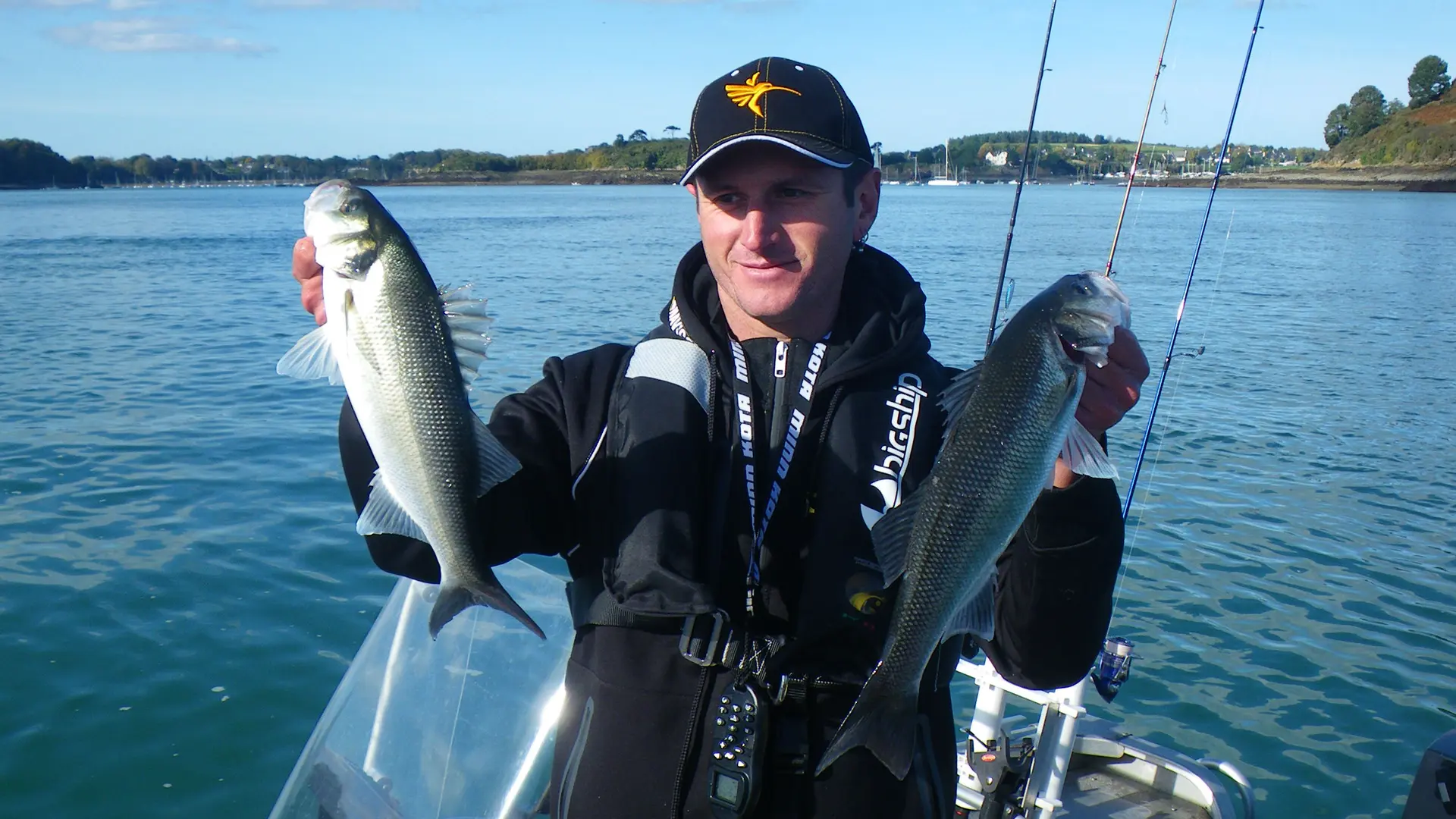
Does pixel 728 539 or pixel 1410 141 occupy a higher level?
pixel 728 539

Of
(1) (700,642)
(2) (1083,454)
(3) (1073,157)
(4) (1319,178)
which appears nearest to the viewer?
(2) (1083,454)

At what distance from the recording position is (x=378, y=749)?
4008mm

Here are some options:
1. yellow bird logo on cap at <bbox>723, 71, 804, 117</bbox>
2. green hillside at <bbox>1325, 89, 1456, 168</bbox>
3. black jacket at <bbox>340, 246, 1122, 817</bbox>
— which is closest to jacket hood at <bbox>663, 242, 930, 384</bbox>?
black jacket at <bbox>340, 246, 1122, 817</bbox>

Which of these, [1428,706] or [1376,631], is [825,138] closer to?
[1428,706]

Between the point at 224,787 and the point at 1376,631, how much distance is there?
9.98 m

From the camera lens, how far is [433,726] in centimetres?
409

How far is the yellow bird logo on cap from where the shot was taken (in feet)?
10.2

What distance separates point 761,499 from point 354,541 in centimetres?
896

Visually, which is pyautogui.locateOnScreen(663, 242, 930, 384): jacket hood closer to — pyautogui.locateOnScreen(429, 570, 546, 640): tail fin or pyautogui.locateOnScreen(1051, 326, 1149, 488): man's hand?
pyautogui.locateOnScreen(1051, 326, 1149, 488): man's hand

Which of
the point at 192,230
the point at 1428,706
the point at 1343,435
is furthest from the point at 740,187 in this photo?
the point at 192,230

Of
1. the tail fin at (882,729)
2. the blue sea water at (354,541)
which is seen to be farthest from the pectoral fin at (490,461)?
the blue sea water at (354,541)

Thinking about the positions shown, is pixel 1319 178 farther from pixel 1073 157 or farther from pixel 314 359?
pixel 314 359

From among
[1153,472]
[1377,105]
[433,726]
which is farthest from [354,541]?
[1377,105]

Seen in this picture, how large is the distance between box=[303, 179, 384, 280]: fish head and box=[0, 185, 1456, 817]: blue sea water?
577cm
